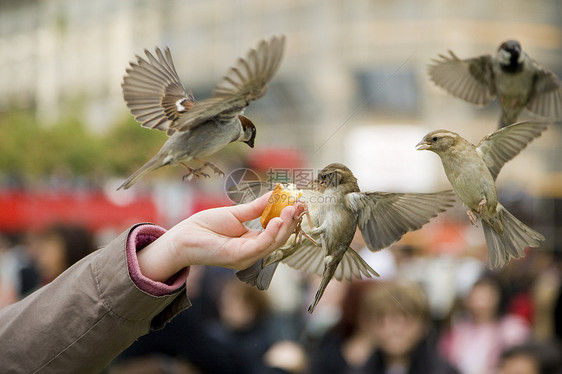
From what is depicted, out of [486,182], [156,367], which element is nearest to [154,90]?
[486,182]

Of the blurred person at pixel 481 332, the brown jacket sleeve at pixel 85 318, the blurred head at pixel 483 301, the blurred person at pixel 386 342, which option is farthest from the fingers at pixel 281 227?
the blurred head at pixel 483 301

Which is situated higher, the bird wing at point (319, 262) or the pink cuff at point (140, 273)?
the bird wing at point (319, 262)

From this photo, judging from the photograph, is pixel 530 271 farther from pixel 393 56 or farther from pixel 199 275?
pixel 393 56

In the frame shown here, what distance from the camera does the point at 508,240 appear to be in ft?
3.45

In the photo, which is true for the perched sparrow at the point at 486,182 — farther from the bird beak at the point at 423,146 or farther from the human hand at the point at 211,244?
the human hand at the point at 211,244

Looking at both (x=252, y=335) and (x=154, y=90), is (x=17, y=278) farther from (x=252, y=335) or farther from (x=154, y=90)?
(x=154, y=90)

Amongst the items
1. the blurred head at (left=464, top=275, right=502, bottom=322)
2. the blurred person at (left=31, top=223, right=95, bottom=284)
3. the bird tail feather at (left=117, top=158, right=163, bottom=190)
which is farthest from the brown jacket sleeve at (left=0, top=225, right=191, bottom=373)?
the blurred head at (left=464, top=275, right=502, bottom=322)

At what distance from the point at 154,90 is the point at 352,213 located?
42 cm

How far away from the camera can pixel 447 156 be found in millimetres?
1017

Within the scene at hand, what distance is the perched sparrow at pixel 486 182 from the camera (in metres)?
1.01

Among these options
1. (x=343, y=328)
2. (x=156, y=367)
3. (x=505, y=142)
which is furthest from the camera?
(x=343, y=328)

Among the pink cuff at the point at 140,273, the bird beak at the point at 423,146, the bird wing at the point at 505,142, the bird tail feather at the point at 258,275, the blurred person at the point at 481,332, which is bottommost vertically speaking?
the blurred person at the point at 481,332

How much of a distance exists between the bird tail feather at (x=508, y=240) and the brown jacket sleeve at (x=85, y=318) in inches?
26.2

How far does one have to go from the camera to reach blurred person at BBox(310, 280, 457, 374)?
3146 mm
